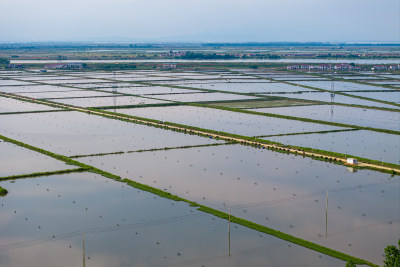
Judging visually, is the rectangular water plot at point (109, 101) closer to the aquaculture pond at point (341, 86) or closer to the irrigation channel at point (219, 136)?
the irrigation channel at point (219, 136)

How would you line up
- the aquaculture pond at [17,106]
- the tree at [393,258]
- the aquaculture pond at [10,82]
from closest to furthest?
the tree at [393,258], the aquaculture pond at [17,106], the aquaculture pond at [10,82]

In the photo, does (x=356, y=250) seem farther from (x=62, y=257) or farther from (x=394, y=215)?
(x=62, y=257)

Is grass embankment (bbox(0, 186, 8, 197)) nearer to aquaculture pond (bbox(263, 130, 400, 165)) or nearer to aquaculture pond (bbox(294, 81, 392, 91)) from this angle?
aquaculture pond (bbox(263, 130, 400, 165))

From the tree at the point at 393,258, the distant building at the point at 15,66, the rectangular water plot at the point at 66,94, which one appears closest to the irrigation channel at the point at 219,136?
the rectangular water plot at the point at 66,94

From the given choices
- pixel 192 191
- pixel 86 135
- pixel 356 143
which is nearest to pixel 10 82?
pixel 86 135

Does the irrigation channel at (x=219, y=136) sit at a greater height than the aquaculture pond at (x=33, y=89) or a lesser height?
lesser

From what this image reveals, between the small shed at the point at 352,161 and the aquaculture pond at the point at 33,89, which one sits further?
the aquaculture pond at the point at 33,89

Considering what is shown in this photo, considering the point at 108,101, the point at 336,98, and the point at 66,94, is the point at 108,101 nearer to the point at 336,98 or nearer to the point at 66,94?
the point at 66,94

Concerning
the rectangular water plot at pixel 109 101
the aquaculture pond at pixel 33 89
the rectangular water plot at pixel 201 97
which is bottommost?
the rectangular water plot at pixel 201 97
